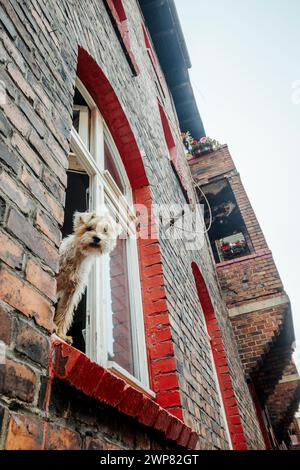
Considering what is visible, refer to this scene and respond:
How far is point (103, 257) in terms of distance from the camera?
2377 mm

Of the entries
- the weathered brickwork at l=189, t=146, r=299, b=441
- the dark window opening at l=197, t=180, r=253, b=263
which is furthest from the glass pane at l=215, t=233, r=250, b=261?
the weathered brickwork at l=189, t=146, r=299, b=441

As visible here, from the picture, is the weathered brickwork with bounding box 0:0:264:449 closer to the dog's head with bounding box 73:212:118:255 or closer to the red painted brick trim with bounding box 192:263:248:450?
the dog's head with bounding box 73:212:118:255

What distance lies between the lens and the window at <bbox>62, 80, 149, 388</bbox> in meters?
1.99

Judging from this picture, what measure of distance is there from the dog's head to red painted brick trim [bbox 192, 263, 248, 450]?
266cm

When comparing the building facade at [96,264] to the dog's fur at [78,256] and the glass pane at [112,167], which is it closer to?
the glass pane at [112,167]

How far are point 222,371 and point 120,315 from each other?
3148mm

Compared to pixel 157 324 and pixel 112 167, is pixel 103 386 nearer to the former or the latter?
pixel 157 324

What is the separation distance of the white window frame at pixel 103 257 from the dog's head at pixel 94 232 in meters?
0.15

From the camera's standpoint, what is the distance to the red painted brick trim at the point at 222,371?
459cm

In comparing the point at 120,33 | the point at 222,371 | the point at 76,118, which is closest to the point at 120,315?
the point at 76,118

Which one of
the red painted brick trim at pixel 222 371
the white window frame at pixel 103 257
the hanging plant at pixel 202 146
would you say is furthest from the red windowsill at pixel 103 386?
the hanging plant at pixel 202 146
